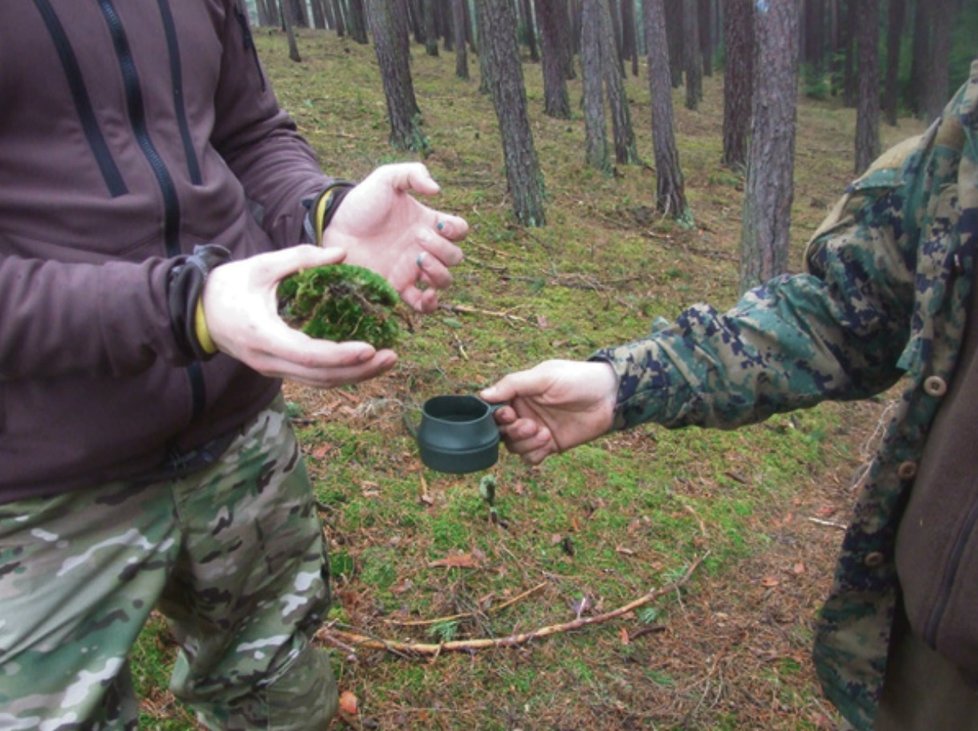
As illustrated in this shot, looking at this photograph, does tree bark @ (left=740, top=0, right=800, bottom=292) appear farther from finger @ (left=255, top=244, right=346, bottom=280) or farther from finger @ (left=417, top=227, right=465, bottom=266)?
finger @ (left=255, top=244, right=346, bottom=280)

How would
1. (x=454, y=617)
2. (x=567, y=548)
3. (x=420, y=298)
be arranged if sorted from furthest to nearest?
(x=567, y=548), (x=454, y=617), (x=420, y=298)

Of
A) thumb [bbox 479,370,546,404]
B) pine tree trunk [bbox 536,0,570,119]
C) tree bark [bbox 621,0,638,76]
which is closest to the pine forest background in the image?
thumb [bbox 479,370,546,404]

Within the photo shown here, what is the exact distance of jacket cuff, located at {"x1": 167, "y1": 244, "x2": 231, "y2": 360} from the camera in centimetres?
150

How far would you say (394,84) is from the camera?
35.0ft

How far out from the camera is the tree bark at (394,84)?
34.3 feet

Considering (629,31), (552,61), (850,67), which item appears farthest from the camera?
(629,31)

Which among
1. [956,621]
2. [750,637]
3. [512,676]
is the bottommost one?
[750,637]

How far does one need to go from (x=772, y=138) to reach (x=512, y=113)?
10.1 feet

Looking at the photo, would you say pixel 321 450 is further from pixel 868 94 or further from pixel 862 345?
pixel 868 94

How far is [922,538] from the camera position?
5.09 ft

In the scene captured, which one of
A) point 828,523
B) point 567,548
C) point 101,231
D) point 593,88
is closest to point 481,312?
point 567,548

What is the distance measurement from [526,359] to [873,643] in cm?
378

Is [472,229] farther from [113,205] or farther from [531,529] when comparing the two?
[113,205]

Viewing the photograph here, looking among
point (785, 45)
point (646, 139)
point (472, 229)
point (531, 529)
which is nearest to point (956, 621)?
point (531, 529)
